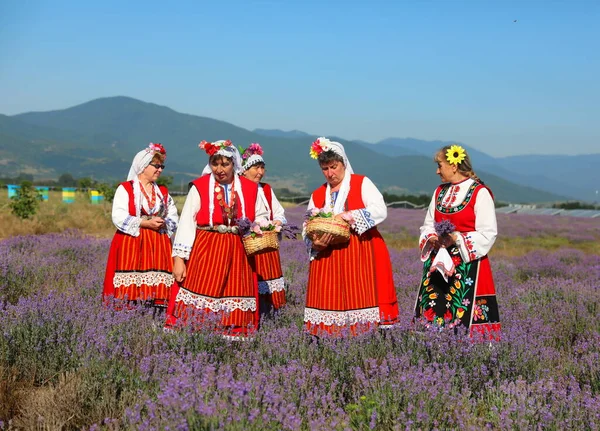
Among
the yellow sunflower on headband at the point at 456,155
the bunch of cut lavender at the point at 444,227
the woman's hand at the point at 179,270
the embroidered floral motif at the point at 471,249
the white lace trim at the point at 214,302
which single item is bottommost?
the white lace trim at the point at 214,302

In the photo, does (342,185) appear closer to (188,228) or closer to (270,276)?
(188,228)

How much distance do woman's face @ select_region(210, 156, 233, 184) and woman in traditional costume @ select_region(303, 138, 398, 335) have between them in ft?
2.15

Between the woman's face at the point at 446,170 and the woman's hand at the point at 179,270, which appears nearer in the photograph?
the woman's face at the point at 446,170

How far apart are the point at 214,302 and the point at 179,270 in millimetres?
382

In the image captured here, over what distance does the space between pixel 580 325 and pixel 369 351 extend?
2590 millimetres

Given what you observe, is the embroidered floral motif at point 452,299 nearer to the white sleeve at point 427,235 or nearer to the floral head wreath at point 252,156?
the white sleeve at point 427,235

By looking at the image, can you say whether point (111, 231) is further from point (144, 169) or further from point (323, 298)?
point (323, 298)

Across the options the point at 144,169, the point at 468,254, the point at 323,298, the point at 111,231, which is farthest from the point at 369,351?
the point at 111,231

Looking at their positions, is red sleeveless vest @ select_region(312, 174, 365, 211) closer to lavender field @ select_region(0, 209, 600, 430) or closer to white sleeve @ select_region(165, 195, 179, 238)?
lavender field @ select_region(0, 209, 600, 430)

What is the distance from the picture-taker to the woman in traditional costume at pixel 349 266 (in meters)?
4.52

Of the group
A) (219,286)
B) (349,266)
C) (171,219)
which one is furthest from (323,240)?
(171,219)

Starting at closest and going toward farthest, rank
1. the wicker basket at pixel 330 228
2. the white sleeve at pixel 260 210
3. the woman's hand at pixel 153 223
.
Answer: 1. the wicker basket at pixel 330 228
2. the white sleeve at pixel 260 210
3. the woman's hand at pixel 153 223

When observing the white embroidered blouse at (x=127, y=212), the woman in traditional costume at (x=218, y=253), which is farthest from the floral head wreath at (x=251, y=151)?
the woman in traditional costume at (x=218, y=253)

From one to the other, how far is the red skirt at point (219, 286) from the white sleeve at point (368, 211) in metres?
0.92
